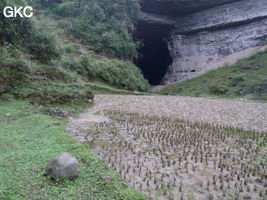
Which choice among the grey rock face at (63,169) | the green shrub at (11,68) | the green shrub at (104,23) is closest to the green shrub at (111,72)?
the green shrub at (104,23)

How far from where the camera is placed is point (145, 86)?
33062 mm

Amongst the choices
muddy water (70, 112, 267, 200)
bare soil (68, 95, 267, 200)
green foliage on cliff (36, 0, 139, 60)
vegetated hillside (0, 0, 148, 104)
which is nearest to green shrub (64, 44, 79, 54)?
vegetated hillside (0, 0, 148, 104)

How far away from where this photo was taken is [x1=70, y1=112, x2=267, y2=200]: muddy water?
4.42m

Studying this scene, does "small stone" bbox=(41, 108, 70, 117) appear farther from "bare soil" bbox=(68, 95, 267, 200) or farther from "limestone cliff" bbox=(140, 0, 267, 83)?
"limestone cliff" bbox=(140, 0, 267, 83)

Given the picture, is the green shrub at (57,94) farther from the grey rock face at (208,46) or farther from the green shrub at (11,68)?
the grey rock face at (208,46)

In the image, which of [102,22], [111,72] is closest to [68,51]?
[111,72]

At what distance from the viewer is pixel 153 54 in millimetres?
54031

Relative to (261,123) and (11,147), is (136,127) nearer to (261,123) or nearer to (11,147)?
(11,147)

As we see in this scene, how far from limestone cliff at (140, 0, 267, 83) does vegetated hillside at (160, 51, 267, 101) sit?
12.5ft

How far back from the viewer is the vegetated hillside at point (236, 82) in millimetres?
26312

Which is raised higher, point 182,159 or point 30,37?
point 30,37

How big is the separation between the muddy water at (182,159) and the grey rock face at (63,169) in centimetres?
99

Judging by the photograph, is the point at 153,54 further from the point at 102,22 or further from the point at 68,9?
the point at 68,9

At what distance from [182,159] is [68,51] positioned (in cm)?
2515
